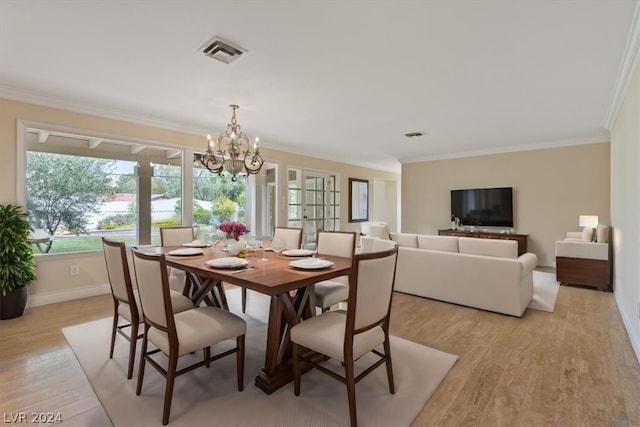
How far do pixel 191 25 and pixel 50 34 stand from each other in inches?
43.6

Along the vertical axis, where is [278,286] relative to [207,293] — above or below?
above

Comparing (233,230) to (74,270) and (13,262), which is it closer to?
(13,262)

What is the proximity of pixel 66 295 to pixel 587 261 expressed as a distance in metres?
7.02

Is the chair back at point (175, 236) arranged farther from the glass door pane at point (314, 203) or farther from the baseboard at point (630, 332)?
the baseboard at point (630, 332)

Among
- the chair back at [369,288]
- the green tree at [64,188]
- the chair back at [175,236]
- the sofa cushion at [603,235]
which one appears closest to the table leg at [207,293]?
the chair back at [175,236]

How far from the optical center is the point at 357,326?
1.69 meters

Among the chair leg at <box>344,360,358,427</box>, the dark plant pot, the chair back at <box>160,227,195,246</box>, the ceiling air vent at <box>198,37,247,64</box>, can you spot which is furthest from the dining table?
the dark plant pot

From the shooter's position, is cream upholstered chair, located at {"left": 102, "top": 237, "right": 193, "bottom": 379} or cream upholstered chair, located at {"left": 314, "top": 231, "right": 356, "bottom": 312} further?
cream upholstered chair, located at {"left": 314, "top": 231, "right": 356, "bottom": 312}

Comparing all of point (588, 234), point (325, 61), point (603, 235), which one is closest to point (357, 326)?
point (325, 61)

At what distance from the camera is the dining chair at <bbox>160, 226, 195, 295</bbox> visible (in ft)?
10.3

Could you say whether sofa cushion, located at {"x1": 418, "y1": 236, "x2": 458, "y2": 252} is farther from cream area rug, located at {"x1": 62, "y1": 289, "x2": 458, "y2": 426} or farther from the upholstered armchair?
the upholstered armchair

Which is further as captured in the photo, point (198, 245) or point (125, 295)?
point (198, 245)

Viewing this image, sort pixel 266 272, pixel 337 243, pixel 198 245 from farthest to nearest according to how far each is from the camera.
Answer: pixel 198 245
pixel 337 243
pixel 266 272

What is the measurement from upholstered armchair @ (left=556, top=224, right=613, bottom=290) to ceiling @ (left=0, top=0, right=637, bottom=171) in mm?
1787
